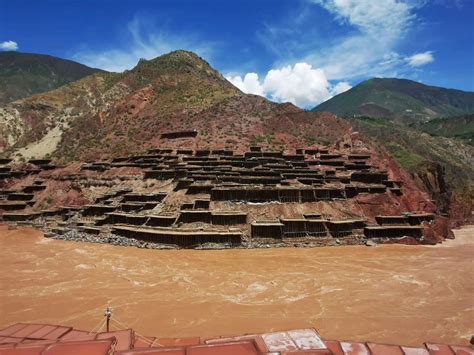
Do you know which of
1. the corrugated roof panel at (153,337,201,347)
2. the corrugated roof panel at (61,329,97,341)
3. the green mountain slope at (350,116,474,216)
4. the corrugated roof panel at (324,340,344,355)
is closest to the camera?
the corrugated roof panel at (324,340,344,355)

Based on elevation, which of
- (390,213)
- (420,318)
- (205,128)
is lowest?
(420,318)

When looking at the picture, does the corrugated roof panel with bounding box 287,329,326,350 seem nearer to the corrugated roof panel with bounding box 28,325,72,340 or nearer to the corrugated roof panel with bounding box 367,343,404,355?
the corrugated roof panel with bounding box 367,343,404,355

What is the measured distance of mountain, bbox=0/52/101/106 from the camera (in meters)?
136

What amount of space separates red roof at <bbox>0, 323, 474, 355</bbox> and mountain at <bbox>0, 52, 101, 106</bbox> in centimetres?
14178

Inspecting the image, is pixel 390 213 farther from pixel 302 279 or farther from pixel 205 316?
pixel 205 316

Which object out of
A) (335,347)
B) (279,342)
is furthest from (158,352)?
(335,347)

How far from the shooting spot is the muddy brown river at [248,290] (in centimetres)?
1634

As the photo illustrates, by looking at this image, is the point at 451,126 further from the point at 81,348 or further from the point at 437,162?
the point at 81,348

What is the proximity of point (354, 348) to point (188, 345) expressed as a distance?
2338 millimetres

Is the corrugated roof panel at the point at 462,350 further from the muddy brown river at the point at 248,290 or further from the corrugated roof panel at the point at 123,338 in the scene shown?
the muddy brown river at the point at 248,290

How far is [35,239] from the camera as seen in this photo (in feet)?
114

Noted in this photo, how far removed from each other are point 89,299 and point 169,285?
4.51 meters

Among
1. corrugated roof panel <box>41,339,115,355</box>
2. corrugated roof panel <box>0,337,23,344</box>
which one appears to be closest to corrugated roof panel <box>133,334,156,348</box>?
corrugated roof panel <box>41,339,115,355</box>

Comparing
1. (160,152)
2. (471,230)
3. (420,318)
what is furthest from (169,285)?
(471,230)
